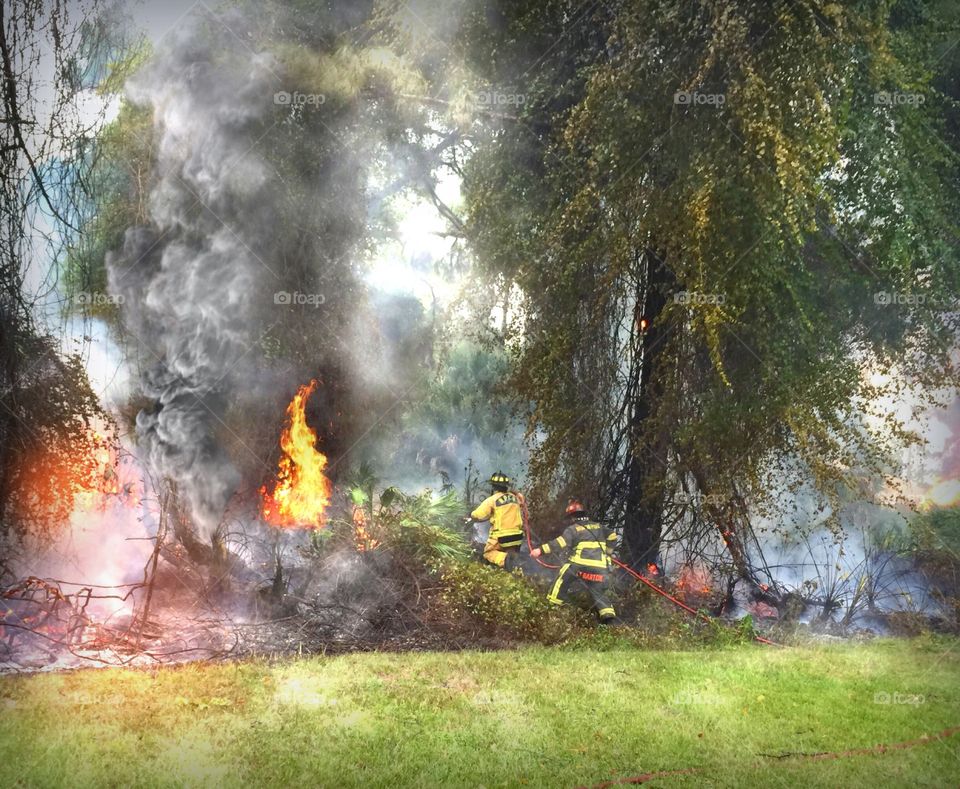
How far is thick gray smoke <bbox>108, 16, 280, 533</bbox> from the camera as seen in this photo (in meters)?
11.1

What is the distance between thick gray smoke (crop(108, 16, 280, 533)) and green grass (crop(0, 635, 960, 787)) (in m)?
4.74

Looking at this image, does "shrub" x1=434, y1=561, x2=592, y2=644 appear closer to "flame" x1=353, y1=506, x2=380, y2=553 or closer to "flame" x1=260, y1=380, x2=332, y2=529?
"flame" x1=353, y1=506, x2=380, y2=553

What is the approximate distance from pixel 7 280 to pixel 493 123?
6556mm

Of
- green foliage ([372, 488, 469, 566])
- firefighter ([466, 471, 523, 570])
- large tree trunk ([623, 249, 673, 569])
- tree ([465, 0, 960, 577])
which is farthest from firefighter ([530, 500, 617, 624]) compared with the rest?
large tree trunk ([623, 249, 673, 569])

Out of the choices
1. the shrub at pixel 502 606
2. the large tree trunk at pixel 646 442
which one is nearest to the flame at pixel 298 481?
the shrub at pixel 502 606

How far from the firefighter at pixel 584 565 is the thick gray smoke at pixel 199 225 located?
186 inches

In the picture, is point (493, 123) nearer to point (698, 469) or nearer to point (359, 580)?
point (698, 469)

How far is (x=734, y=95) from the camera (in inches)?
349

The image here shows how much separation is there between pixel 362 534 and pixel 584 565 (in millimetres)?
2564

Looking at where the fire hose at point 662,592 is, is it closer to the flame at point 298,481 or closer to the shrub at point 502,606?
the shrub at point 502,606

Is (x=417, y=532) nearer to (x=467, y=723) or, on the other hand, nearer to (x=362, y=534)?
(x=362, y=534)

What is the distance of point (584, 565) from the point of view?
9625 mm

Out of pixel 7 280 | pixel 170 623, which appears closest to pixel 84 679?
pixel 170 623

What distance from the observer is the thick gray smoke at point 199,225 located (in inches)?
438
